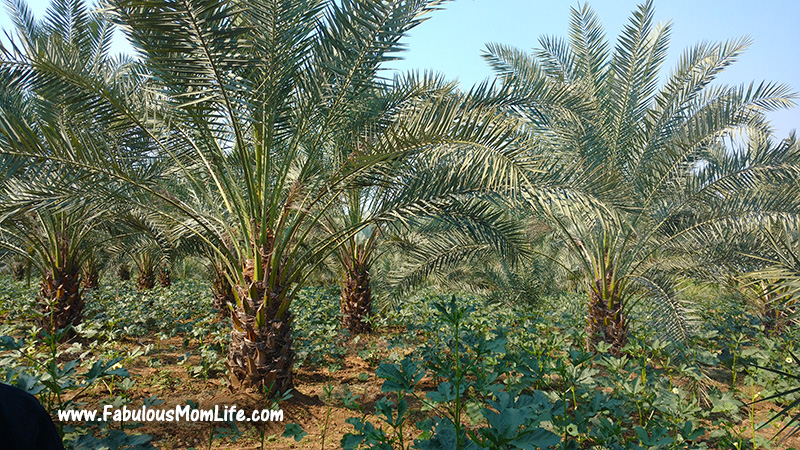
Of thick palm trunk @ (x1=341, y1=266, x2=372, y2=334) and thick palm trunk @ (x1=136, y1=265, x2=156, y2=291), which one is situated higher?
thick palm trunk @ (x1=136, y1=265, x2=156, y2=291)

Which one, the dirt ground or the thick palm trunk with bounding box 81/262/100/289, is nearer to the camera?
the dirt ground

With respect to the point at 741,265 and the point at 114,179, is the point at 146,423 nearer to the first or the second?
the point at 114,179

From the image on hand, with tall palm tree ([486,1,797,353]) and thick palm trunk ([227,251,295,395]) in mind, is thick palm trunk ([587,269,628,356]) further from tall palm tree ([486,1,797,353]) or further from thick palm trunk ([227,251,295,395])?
thick palm trunk ([227,251,295,395])

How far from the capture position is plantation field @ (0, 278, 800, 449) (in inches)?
73.1

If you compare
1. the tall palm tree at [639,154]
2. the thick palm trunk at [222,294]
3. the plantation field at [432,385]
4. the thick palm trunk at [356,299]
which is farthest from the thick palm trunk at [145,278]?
the tall palm tree at [639,154]

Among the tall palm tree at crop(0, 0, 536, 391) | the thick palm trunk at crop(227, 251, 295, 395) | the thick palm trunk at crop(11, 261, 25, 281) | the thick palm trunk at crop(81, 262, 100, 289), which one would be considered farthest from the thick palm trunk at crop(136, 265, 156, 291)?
the thick palm trunk at crop(227, 251, 295, 395)

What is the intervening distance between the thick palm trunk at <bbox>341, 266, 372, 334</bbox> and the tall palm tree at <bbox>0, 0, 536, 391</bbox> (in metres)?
2.63

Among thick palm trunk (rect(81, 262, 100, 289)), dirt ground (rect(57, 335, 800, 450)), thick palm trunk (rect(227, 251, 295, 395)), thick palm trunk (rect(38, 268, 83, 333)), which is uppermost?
thick palm trunk (rect(81, 262, 100, 289))

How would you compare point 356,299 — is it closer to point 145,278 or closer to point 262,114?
point 262,114

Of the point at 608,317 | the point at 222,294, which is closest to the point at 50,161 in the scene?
the point at 222,294

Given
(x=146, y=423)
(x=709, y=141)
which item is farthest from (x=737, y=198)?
(x=146, y=423)

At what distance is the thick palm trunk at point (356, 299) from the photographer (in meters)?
6.98

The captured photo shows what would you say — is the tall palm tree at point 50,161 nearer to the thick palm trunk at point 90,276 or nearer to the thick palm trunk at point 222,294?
the thick palm trunk at point 90,276

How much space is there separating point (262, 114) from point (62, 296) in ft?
14.9
